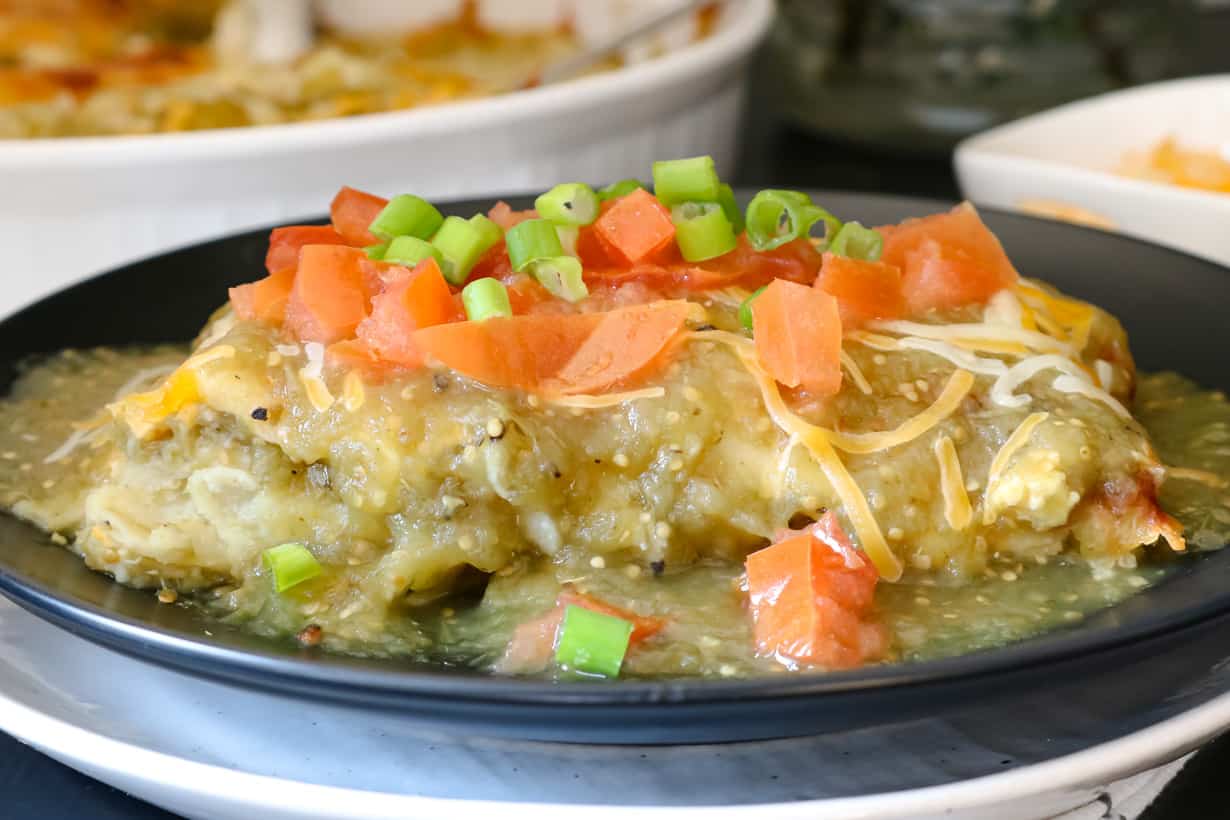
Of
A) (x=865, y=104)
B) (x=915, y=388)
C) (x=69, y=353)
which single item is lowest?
(x=865, y=104)

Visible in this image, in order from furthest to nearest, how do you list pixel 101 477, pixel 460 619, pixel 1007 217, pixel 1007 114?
pixel 1007 114
pixel 1007 217
pixel 101 477
pixel 460 619

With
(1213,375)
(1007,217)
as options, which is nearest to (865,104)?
(1007,217)

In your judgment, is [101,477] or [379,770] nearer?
[379,770]

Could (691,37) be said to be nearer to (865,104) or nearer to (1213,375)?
(865,104)

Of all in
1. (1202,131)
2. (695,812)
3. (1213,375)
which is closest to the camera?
(695,812)

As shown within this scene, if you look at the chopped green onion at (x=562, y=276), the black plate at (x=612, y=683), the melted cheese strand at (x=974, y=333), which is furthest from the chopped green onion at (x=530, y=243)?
the black plate at (x=612, y=683)

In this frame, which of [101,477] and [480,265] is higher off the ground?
[480,265]

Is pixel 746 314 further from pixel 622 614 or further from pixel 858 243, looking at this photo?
pixel 622 614
